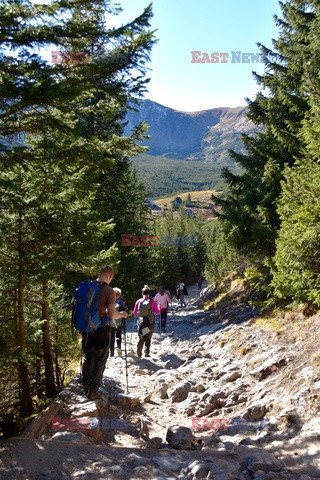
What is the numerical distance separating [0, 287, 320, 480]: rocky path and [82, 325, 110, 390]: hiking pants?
528mm

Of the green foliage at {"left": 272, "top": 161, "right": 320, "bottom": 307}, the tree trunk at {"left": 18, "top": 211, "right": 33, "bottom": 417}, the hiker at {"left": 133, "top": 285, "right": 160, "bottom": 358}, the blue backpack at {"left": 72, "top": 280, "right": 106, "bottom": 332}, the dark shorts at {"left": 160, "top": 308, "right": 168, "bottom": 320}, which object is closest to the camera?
the blue backpack at {"left": 72, "top": 280, "right": 106, "bottom": 332}

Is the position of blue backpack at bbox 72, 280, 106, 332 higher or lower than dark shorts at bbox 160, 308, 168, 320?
higher

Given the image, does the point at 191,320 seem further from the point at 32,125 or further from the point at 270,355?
the point at 32,125

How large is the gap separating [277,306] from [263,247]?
11.4 ft

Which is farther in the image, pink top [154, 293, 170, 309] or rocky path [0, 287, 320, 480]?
pink top [154, 293, 170, 309]

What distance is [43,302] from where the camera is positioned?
817 cm

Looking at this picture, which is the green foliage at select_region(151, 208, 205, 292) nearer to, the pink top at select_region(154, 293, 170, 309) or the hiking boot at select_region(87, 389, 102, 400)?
the pink top at select_region(154, 293, 170, 309)

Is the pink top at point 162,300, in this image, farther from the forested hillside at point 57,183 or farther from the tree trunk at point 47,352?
the tree trunk at point 47,352

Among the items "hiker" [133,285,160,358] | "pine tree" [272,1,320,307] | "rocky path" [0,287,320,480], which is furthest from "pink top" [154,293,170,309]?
"pine tree" [272,1,320,307]

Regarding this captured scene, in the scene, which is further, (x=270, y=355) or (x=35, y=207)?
(x=270, y=355)

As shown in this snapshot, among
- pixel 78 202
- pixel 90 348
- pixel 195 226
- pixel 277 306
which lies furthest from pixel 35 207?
pixel 195 226

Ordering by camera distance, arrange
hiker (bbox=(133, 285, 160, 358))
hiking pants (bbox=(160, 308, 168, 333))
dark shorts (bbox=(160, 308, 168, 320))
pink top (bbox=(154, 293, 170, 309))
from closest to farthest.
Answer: hiker (bbox=(133, 285, 160, 358)), pink top (bbox=(154, 293, 170, 309)), dark shorts (bbox=(160, 308, 168, 320)), hiking pants (bbox=(160, 308, 168, 333))

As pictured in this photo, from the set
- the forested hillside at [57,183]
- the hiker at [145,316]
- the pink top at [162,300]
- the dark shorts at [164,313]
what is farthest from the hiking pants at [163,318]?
the forested hillside at [57,183]

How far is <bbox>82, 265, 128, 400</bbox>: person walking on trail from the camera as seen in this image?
615cm
